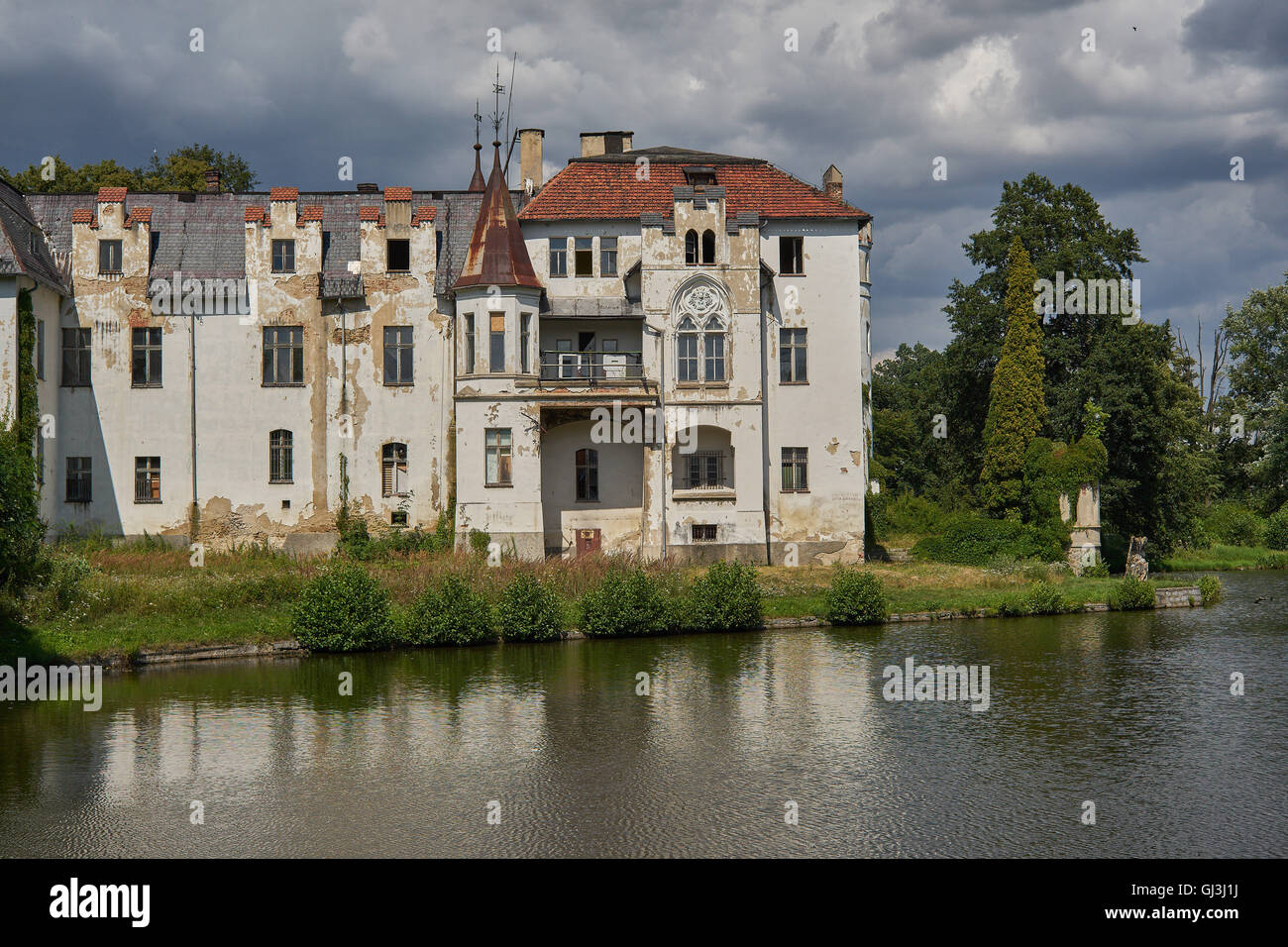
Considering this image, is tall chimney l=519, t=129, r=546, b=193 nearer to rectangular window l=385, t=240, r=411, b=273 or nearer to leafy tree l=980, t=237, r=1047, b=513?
rectangular window l=385, t=240, r=411, b=273

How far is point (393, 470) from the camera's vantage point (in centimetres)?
4194

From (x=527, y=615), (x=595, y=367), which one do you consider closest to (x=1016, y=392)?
(x=595, y=367)

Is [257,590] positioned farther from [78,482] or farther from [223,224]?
[223,224]

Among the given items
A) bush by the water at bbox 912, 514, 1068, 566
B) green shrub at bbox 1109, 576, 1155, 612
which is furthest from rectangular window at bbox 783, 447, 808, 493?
green shrub at bbox 1109, 576, 1155, 612

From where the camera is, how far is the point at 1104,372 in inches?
1802

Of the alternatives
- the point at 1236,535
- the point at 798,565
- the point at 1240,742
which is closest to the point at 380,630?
the point at 798,565

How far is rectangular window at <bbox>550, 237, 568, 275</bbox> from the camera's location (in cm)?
4206

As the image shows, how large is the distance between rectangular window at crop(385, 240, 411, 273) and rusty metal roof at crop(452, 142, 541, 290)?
2.69 meters

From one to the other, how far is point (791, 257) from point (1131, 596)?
16067mm

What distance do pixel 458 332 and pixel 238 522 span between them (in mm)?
10142

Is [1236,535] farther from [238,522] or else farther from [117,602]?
[117,602]

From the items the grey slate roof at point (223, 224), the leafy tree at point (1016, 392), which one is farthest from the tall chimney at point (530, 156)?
the leafy tree at point (1016, 392)
